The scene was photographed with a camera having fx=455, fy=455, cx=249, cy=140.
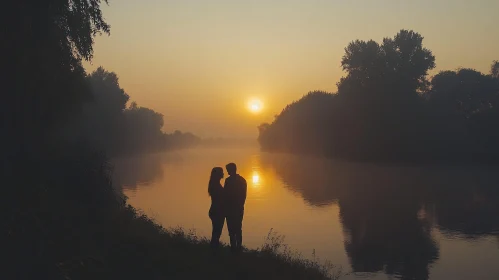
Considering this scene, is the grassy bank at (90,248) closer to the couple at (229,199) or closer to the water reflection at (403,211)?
the couple at (229,199)

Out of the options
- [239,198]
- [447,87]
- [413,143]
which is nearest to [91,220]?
[239,198]

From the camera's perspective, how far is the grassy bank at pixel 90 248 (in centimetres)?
897

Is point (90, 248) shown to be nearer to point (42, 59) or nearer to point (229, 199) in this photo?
point (229, 199)

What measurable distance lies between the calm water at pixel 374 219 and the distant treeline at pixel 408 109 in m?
25.7

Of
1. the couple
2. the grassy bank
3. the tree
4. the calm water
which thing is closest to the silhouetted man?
the couple

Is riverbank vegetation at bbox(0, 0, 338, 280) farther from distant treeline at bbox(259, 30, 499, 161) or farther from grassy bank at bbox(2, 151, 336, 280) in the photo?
distant treeline at bbox(259, 30, 499, 161)

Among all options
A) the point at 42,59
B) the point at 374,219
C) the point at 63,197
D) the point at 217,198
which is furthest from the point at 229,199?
the point at 374,219

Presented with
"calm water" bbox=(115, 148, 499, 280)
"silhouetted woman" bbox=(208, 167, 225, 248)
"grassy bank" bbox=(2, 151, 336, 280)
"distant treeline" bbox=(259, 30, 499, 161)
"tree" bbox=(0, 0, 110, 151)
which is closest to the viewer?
"grassy bank" bbox=(2, 151, 336, 280)

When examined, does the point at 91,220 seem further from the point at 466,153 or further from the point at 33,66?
the point at 466,153

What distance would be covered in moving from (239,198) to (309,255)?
26.8ft

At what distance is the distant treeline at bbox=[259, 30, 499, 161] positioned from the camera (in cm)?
7231

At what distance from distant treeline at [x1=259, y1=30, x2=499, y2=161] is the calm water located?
84.3ft

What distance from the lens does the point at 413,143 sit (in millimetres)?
73500

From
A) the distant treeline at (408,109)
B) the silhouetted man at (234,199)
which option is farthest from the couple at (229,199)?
the distant treeline at (408,109)
